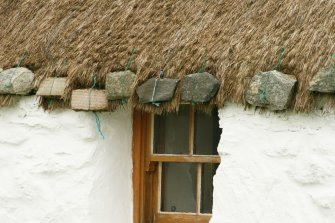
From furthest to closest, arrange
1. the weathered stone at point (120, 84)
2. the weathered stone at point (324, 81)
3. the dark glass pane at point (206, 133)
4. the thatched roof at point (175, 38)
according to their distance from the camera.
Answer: the dark glass pane at point (206, 133)
the weathered stone at point (120, 84)
the thatched roof at point (175, 38)
the weathered stone at point (324, 81)

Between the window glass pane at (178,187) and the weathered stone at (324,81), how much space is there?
1.26 meters

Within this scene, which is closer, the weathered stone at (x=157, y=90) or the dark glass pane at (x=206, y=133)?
the weathered stone at (x=157, y=90)

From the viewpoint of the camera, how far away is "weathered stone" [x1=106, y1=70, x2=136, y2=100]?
14.0 ft

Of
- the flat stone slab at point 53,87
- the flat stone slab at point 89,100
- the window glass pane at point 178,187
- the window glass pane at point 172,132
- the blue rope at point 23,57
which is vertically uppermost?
the blue rope at point 23,57

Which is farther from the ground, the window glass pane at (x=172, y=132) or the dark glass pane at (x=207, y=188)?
the window glass pane at (x=172, y=132)

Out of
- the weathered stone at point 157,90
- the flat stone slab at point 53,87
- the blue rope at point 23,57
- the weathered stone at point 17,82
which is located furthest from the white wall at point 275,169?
the blue rope at point 23,57

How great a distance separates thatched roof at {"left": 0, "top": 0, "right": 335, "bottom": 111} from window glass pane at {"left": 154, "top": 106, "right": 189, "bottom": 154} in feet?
1.82

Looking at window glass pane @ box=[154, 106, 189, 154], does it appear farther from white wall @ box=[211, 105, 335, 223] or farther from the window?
white wall @ box=[211, 105, 335, 223]

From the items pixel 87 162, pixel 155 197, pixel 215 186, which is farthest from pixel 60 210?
pixel 215 186

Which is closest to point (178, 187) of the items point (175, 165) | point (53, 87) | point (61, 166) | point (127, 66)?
point (175, 165)

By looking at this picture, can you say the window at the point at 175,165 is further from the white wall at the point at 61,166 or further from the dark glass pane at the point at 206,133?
the white wall at the point at 61,166

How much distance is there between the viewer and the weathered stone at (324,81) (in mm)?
3690

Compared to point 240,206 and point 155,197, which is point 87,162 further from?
point 240,206

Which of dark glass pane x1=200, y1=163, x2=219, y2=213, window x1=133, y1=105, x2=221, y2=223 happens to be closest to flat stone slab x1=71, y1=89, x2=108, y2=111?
window x1=133, y1=105, x2=221, y2=223
